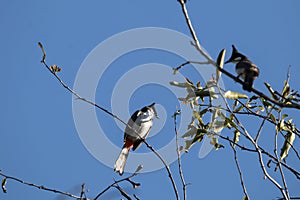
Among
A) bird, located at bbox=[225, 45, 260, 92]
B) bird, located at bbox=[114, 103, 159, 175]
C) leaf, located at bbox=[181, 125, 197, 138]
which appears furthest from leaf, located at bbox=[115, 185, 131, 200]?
bird, located at bbox=[114, 103, 159, 175]

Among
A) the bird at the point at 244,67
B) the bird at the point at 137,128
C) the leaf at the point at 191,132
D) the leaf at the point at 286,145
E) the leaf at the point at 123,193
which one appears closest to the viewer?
the leaf at the point at 123,193

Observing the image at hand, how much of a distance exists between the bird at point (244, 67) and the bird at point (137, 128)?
258 cm

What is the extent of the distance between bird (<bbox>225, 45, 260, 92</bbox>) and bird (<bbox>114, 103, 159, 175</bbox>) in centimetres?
258

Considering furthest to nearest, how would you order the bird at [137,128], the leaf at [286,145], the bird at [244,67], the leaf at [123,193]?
Answer: 1. the bird at [137,128]
2. the leaf at [286,145]
3. the bird at [244,67]
4. the leaf at [123,193]

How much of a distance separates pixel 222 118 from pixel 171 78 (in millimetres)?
1297

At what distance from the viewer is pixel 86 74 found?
176 inches

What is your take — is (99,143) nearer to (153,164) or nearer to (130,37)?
(153,164)

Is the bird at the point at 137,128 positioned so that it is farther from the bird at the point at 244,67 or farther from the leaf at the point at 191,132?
the bird at the point at 244,67

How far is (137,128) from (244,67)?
354 centimetres

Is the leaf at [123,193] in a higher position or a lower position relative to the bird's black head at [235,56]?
lower

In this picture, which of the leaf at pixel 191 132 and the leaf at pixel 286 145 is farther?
the leaf at pixel 191 132

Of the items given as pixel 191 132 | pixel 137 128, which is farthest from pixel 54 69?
pixel 137 128

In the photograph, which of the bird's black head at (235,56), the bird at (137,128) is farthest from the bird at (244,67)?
the bird at (137,128)

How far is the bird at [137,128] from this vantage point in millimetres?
6130
